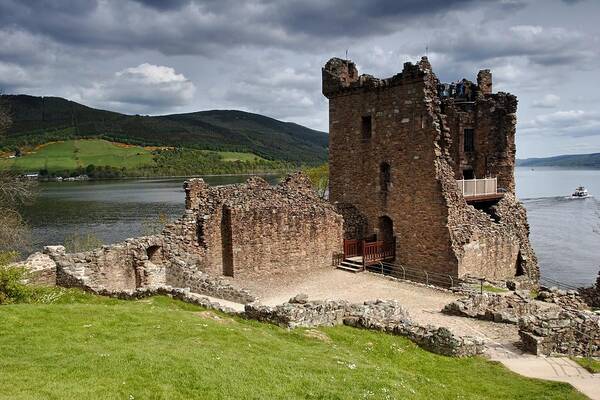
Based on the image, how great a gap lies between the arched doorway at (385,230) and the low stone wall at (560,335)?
1516 centimetres

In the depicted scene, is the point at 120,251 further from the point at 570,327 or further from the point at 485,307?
the point at 570,327

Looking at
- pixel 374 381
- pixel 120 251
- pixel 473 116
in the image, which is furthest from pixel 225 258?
pixel 473 116

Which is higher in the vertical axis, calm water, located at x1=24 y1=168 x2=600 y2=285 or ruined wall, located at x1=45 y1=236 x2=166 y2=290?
ruined wall, located at x1=45 y1=236 x2=166 y2=290

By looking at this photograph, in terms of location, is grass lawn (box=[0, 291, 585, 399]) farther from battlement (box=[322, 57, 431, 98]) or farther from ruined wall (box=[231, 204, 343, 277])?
battlement (box=[322, 57, 431, 98])

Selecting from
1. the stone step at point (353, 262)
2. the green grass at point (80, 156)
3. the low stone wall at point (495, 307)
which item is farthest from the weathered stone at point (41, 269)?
the green grass at point (80, 156)

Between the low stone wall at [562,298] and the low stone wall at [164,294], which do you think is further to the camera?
the low stone wall at [562,298]

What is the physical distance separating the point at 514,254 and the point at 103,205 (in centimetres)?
8554

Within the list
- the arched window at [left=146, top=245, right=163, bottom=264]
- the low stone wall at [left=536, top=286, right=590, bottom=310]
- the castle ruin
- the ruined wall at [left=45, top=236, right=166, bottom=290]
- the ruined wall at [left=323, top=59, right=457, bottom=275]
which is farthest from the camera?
the ruined wall at [left=323, top=59, right=457, bottom=275]

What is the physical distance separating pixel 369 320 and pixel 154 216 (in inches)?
2779

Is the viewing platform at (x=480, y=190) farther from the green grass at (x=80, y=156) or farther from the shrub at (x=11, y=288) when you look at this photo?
the green grass at (x=80, y=156)

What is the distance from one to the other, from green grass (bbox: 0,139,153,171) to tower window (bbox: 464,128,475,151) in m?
147

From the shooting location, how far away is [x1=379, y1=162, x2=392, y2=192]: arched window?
3173cm

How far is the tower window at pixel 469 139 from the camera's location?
130 feet

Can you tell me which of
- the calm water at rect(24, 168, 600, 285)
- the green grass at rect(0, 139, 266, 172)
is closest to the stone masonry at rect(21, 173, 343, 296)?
the calm water at rect(24, 168, 600, 285)
